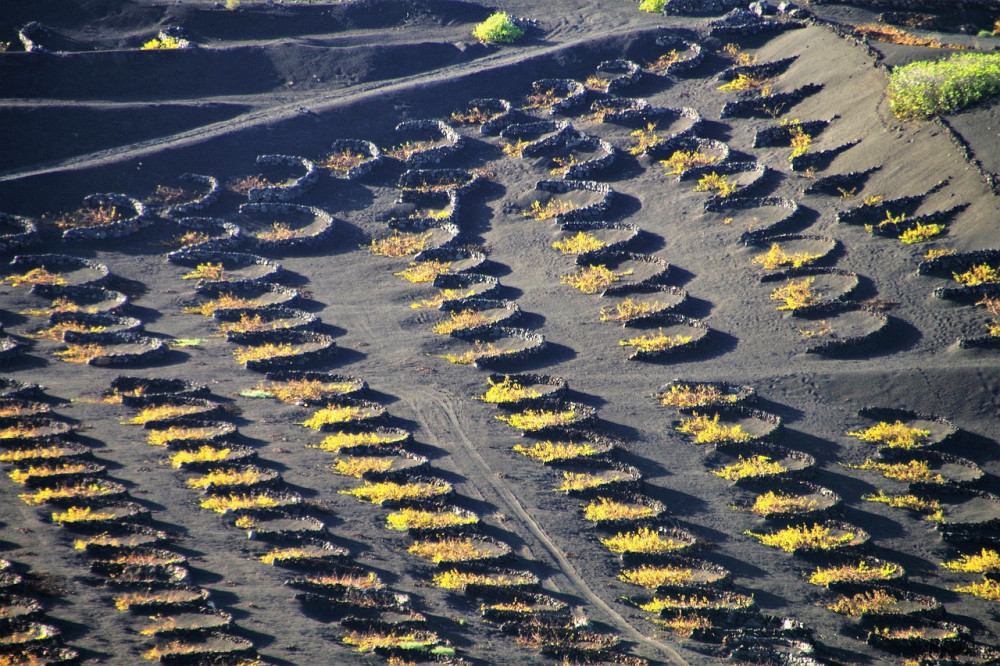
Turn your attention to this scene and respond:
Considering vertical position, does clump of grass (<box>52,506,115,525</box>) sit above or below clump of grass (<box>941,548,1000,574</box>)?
above

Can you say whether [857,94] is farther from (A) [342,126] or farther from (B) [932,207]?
(A) [342,126]

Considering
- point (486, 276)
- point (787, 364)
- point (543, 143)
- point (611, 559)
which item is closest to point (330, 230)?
point (486, 276)

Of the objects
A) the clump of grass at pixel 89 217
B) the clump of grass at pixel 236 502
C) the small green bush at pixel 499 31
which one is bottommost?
the clump of grass at pixel 236 502

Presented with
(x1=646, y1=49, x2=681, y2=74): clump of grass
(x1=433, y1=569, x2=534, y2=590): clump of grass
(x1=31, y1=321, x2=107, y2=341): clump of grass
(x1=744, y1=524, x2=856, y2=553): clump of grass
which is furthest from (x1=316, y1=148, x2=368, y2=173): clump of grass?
(x1=744, y1=524, x2=856, y2=553): clump of grass

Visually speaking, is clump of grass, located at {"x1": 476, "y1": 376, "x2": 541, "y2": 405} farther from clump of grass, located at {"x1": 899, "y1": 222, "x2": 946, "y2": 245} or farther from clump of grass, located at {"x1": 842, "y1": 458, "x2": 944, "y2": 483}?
clump of grass, located at {"x1": 899, "y1": 222, "x2": 946, "y2": 245}

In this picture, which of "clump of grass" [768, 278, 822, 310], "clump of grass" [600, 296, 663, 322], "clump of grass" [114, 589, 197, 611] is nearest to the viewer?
"clump of grass" [114, 589, 197, 611]

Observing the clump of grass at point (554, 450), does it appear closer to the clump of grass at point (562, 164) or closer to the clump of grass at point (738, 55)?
the clump of grass at point (562, 164)

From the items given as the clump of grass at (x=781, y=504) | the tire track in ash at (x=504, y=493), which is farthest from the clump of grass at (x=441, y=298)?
the clump of grass at (x=781, y=504)
